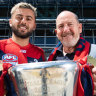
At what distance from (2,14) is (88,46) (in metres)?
4.87

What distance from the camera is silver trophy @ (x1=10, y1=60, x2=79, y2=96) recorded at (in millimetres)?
310

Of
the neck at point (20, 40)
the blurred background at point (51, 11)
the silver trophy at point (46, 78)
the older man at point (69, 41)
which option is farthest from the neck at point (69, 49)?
the blurred background at point (51, 11)

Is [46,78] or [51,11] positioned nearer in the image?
[46,78]

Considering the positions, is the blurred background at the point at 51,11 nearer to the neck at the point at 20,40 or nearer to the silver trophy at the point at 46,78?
the neck at the point at 20,40

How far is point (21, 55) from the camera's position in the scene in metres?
0.67

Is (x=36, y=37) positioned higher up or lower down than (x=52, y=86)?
lower down

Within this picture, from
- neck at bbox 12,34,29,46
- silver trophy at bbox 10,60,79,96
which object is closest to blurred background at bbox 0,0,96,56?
neck at bbox 12,34,29,46

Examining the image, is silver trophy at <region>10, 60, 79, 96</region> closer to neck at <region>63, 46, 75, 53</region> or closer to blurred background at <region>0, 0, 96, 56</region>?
neck at <region>63, 46, 75, 53</region>

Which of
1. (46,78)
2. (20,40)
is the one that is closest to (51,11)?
(20,40)

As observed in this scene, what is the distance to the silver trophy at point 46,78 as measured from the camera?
0.31m

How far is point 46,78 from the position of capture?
31cm

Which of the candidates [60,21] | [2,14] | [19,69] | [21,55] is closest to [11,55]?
[21,55]

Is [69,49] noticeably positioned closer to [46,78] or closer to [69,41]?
[69,41]

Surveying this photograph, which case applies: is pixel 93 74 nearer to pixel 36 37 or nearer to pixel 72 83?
pixel 72 83
